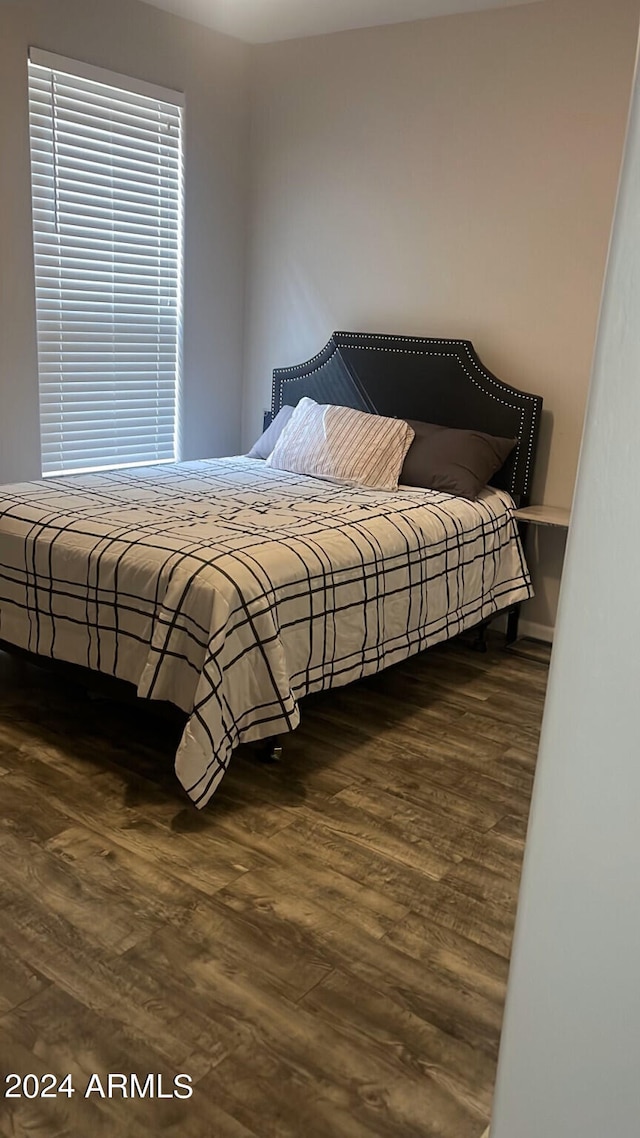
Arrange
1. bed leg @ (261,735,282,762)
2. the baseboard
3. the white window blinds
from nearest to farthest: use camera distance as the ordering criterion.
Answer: bed leg @ (261,735,282,762) < the white window blinds < the baseboard

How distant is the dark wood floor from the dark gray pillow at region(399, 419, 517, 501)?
3.46 ft

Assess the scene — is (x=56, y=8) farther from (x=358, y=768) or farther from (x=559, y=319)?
(x=358, y=768)

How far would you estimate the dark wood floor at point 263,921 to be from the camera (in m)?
1.55

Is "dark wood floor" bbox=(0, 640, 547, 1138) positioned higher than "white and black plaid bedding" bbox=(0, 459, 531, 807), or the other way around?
"white and black plaid bedding" bbox=(0, 459, 531, 807)

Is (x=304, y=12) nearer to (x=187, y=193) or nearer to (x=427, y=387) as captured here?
(x=187, y=193)

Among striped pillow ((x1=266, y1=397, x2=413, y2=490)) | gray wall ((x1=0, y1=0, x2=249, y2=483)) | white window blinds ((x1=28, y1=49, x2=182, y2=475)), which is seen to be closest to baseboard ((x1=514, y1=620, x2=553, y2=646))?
striped pillow ((x1=266, y1=397, x2=413, y2=490))

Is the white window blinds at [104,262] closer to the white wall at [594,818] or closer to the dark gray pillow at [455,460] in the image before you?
the dark gray pillow at [455,460]

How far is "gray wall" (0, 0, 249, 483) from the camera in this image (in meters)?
3.60

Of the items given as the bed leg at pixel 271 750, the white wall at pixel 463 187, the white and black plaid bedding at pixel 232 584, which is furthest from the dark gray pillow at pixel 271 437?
the bed leg at pixel 271 750

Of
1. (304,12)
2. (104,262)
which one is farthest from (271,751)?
(304,12)

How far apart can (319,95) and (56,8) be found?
4.16 ft

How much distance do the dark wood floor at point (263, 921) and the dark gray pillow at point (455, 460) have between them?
1.05m

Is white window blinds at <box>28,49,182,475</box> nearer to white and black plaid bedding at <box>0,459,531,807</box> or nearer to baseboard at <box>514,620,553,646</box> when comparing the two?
white and black plaid bedding at <box>0,459,531,807</box>

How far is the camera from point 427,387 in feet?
13.2
